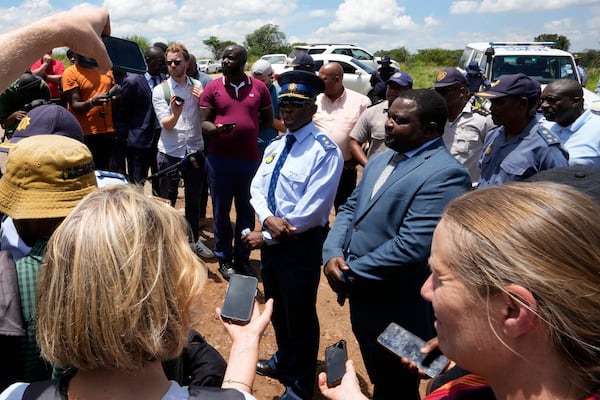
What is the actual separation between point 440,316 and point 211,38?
194 ft

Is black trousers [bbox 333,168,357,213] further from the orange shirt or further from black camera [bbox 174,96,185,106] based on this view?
the orange shirt

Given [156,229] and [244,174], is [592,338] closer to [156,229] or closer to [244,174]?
[156,229]

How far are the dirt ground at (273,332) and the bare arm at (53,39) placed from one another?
2.42 m

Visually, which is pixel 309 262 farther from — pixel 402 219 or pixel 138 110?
pixel 138 110

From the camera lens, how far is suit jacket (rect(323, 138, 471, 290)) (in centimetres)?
207

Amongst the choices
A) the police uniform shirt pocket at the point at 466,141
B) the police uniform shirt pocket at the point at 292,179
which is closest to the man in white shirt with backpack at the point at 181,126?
the police uniform shirt pocket at the point at 292,179

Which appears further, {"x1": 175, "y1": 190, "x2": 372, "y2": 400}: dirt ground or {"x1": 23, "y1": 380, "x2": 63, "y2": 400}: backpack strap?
{"x1": 175, "y1": 190, "x2": 372, "y2": 400}: dirt ground

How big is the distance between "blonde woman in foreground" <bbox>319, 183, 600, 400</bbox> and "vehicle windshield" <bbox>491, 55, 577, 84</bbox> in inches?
385

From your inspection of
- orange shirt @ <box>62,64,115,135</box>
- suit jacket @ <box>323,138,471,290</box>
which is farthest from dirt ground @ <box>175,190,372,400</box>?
orange shirt @ <box>62,64,115,135</box>

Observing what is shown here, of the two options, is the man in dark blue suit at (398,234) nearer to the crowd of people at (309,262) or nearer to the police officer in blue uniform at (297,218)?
the crowd of people at (309,262)

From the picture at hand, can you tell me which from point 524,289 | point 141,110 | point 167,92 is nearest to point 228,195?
point 167,92

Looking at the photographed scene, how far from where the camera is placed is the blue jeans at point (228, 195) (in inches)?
163

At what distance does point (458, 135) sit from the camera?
12.8 feet

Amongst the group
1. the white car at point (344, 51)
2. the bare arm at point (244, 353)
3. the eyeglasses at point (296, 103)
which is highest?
the eyeglasses at point (296, 103)
